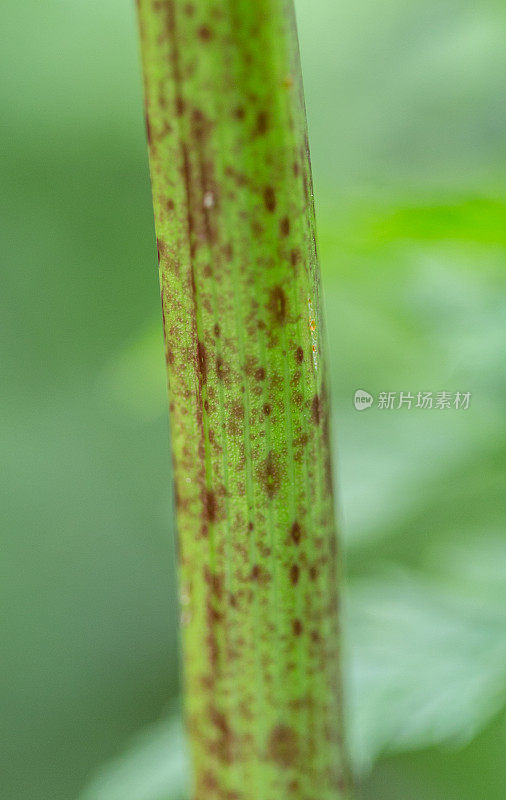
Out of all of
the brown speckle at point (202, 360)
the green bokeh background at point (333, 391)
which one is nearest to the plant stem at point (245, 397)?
the brown speckle at point (202, 360)

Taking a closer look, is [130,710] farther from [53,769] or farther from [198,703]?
[198,703]

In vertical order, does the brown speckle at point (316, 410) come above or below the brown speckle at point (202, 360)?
below

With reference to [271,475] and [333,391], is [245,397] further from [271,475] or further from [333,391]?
[333,391]

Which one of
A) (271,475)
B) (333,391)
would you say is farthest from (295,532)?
(333,391)

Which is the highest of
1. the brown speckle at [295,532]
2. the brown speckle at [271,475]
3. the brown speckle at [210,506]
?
the brown speckle at [271,475]

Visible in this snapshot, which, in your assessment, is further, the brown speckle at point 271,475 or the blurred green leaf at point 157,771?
the blurred green leaf at point 157,771

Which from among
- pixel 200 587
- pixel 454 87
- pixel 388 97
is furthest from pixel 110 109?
pixel 200 587

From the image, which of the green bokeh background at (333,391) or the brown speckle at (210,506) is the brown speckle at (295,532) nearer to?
the brown speckle at (210,506)

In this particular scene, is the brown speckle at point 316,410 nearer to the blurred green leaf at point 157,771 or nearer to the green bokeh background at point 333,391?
the green bokeh background at point 333,391

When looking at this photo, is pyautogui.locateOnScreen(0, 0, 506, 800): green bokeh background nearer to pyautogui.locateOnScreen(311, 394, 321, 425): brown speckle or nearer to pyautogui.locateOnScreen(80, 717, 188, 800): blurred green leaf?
pyautogui.locateOnScreen(80, 717, 188, 800): blurred green leaf
